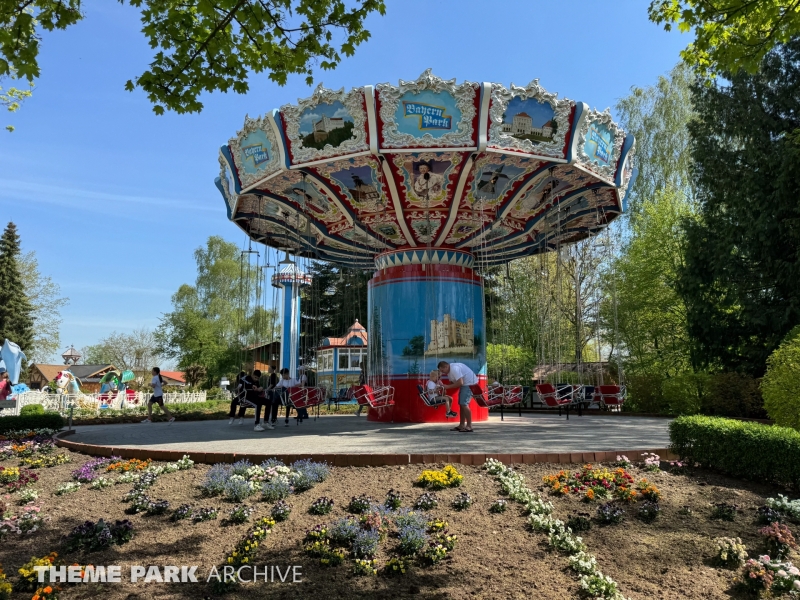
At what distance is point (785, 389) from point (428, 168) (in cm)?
817

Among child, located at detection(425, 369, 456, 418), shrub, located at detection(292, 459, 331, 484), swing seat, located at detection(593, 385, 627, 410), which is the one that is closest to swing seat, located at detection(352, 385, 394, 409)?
child, located at detection(425, 369, 456, 418)

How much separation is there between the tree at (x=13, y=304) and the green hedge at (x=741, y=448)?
153ft

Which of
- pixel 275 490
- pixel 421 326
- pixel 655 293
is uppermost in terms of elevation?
pixel 655 293

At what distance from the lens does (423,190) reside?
13.9 m

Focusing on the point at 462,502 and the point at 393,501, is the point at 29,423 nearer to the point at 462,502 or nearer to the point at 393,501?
the point at 393,501

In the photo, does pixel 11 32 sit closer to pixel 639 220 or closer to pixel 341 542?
pixel 341 542

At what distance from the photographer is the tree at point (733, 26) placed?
717 centimetres

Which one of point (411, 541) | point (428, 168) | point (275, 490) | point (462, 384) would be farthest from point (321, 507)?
point (428, 168)

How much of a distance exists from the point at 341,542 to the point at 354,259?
47.9 ft

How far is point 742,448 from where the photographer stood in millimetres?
7445

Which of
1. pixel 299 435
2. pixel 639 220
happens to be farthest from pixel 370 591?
pixel 639 220

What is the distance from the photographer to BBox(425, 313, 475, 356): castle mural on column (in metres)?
15.7

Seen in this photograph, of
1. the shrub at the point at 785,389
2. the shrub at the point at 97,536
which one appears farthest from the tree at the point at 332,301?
the shrub at the point at 97,536

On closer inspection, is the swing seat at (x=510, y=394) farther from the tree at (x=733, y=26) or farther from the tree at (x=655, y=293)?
the tree at (x=655, y=293)
